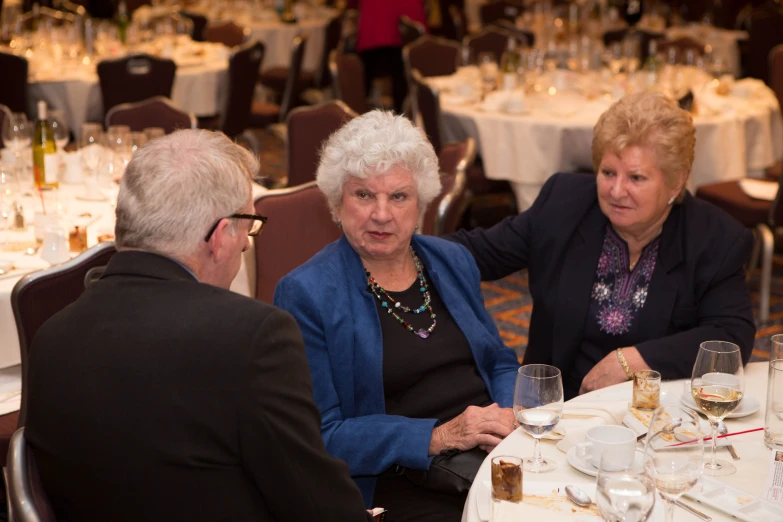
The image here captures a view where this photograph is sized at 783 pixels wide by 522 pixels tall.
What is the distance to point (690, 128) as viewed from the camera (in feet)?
8.93

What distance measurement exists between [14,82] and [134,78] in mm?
723

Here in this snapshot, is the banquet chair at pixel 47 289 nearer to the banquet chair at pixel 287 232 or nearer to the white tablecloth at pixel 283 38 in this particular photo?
the banquet chair at pixel 287 232

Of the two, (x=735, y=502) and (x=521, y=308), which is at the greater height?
(x=735, y=502)

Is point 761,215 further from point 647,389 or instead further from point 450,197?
point 647,389

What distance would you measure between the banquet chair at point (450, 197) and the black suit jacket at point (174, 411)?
6.88 ft

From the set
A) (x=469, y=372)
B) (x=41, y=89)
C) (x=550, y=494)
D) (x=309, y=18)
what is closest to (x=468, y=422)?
(x=469, y=372)

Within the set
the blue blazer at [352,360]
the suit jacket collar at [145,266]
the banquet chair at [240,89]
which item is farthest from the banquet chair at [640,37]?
the suit jacket collar at [145,266]

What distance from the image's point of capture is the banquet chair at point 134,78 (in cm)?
609

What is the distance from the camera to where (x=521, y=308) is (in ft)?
17.3

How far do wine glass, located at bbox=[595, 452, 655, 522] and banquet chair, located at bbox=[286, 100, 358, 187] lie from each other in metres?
3.60

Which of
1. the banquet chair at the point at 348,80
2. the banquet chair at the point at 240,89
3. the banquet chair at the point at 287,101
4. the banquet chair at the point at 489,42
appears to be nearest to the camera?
the banquet chair at the point at 348,80

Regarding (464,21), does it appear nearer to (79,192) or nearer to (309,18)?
(309,18)

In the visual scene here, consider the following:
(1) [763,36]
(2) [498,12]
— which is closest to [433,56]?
(2) [498,12]

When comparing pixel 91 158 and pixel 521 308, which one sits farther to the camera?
pixel 521 308
